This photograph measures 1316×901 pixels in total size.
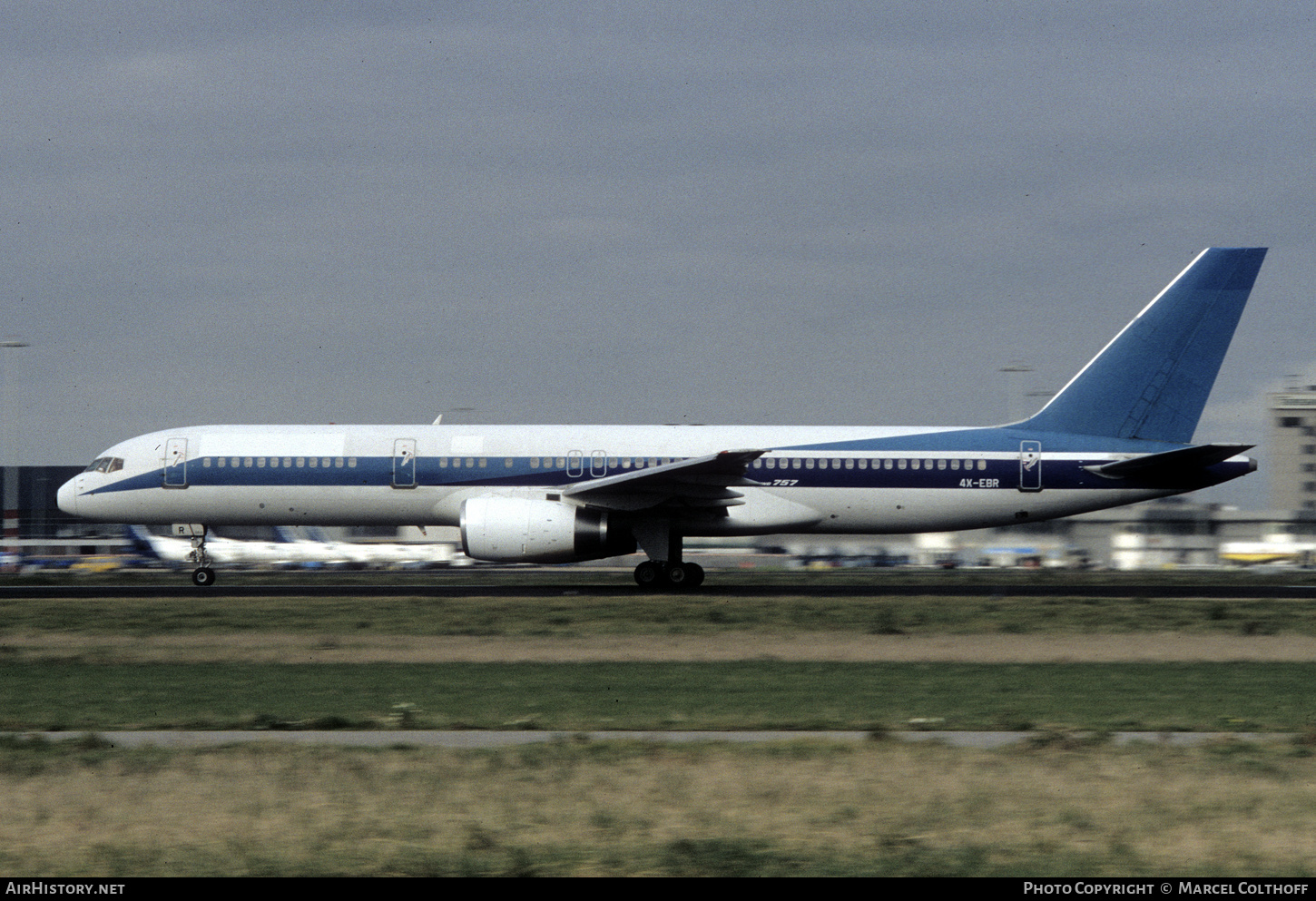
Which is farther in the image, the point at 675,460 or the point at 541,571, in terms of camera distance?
the point at 541,571

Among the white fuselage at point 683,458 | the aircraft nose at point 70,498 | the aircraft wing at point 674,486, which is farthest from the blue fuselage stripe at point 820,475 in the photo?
the aircraft nose at point 70,498

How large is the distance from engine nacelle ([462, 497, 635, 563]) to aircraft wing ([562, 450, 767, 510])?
53 centimetres

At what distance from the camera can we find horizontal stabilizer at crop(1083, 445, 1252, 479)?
31984mm

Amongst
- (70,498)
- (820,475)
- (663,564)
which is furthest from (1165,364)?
(70,498)

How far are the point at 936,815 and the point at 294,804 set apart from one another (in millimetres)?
4772

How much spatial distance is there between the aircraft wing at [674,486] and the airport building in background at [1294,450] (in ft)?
445

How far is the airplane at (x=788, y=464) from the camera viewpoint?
33.4 meters

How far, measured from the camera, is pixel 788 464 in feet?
110

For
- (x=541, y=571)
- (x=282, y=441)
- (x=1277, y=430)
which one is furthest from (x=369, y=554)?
(x=1277, y=430)

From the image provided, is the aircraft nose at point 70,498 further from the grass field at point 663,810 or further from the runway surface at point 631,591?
the grass field at point 663,810

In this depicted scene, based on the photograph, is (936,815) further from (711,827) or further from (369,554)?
(369,554)

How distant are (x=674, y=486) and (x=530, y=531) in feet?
12.4

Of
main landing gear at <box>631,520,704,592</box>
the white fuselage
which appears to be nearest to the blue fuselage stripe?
the white fuselage
